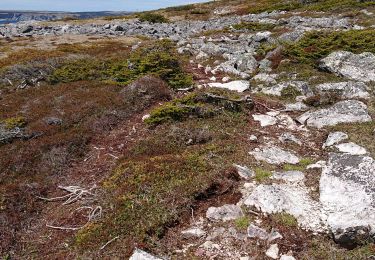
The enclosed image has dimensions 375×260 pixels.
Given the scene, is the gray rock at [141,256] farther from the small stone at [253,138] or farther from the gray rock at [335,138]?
the gray rock at [335,138]

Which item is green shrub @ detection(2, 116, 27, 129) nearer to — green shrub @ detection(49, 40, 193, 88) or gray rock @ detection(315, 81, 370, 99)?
green shrub @ detection(49, 40, 193, 88)

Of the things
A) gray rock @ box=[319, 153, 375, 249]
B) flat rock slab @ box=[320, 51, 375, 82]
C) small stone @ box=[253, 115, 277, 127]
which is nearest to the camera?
gray rock @ box=[319, 153, 375, 249]

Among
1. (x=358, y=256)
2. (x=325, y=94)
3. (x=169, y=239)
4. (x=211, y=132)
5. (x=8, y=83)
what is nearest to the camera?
(x=358, y=256)

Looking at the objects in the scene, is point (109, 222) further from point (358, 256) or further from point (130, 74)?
point (130, 74)

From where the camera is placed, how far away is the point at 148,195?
Answer: 30.1ft

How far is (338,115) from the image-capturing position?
1367cm

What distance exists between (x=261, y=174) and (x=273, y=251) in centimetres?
302

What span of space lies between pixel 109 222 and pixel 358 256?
5.56m

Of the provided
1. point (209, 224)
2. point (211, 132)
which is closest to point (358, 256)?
point (209, 224)

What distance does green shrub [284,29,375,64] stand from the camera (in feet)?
65.8

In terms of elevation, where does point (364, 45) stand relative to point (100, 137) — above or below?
above

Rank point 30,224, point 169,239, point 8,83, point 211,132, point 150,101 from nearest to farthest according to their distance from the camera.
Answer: point 169,239, point 30,224, point 211,132, point 150,101, point 8,83

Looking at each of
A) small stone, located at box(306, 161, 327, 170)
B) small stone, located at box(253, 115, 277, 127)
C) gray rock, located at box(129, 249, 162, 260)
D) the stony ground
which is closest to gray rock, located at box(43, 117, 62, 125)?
the stony ground

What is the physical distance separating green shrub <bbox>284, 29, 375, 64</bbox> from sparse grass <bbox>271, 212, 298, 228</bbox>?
13.5 meters
